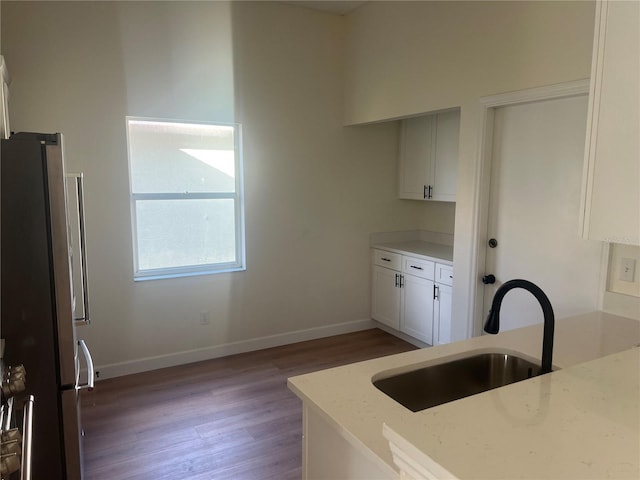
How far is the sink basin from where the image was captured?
1.62 metres

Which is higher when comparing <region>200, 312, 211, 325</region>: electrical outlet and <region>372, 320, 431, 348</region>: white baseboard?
<region>200, 312, 211, 325</region>: electrical outlet

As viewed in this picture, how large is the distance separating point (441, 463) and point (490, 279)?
2606mm

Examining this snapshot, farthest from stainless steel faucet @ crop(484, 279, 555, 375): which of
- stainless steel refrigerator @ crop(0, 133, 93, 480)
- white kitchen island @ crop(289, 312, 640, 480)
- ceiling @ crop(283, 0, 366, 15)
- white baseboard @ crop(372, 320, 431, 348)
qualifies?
ceiling @ crop(283, 0, 366, 15)

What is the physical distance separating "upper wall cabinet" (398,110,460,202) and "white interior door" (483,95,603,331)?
934mm

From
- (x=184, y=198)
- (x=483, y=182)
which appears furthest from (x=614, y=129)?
(x=184, y=198)

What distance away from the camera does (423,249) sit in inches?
171

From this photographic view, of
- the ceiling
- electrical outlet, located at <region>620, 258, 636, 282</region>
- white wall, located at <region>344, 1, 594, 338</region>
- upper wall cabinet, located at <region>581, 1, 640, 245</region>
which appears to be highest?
the ceiling

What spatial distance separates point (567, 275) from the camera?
106 inches

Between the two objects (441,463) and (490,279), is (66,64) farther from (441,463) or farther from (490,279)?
(441,463)

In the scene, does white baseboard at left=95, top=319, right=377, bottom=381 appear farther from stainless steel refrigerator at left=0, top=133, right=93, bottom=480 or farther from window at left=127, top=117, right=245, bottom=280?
stainless steel refrigerator at left=0, top=133, right=93, bottom=480

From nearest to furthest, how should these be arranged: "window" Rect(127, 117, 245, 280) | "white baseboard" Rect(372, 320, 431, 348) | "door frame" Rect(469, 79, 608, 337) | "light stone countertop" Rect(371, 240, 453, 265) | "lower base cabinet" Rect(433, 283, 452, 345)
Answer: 1. "door frame" Rect(469, 79, 608, 337)
2. "window" Rect(127, 117, 245, 280)
3. "lower base cabinet" Rect(433, 283, 452, 345)
4. "light stone countertop" Rect(371, 240, 453, 265)
5. "white baseboard" Rect(372, 320, 431, 348)

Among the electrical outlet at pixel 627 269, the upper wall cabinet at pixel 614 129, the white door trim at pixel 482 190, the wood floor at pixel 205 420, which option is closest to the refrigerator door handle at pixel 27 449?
the wood floor at pixel 205 420

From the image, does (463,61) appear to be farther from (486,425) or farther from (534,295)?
(486,425)

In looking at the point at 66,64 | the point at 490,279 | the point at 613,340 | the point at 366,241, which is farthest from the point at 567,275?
the point at 66,64
